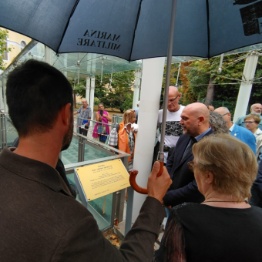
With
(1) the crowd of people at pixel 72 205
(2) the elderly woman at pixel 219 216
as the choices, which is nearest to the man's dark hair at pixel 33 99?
(1) the crowd of people at pixel 72 205

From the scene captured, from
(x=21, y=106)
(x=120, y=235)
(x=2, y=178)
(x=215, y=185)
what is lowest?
(x=120, y=235)

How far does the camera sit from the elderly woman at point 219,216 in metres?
1.04

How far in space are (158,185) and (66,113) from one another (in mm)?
692

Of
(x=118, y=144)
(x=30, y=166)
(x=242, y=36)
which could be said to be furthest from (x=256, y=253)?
(x=118, y=144)

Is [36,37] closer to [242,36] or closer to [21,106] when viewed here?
[21,106]

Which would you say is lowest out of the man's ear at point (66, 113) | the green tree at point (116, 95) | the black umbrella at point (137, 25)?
the green tree at point (116, 95)

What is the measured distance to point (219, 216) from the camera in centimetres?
111

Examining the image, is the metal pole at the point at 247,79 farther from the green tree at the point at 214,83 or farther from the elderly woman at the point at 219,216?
the green tree at the point at 214,83

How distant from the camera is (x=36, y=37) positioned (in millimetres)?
1721

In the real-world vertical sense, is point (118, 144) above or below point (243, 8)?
below

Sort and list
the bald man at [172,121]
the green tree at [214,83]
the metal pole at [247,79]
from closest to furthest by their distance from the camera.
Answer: the bald man at [172,121] → the metal pole at [247,79] → the green tree at [214,83]

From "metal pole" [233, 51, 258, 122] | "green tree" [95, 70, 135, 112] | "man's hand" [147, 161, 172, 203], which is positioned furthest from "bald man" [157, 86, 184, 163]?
"green tree" [95, 70, 135, 112]

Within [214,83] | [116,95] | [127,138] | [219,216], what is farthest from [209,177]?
[116,95]

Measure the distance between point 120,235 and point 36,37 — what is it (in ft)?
8.31
